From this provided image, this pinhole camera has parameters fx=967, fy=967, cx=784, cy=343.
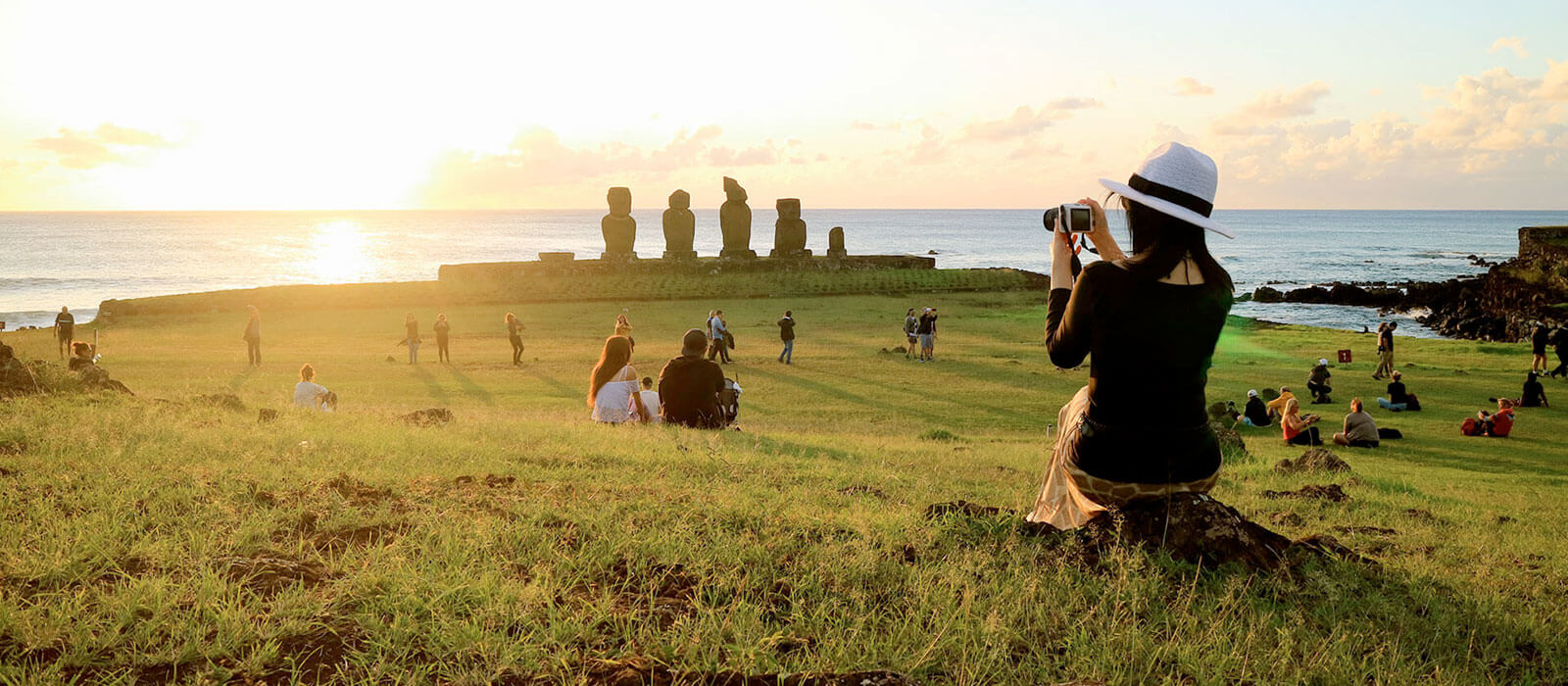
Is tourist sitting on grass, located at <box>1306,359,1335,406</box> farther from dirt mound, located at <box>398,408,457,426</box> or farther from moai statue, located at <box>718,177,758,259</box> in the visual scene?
moai statue, located at <box>718,177,758,259</box>

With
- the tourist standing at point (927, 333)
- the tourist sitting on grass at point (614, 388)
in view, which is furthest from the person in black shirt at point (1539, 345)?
the tourist sitting on grass at point (614, 388)

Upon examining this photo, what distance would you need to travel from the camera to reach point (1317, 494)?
7.77 meters

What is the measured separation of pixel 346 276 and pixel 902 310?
64019mm

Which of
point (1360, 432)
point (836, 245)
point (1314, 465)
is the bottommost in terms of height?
point (1360, 432)

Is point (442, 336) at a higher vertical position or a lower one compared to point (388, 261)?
lower

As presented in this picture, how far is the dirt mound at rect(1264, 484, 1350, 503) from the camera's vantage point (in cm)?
768

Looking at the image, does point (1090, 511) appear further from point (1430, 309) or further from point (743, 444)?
point (1430, 309)

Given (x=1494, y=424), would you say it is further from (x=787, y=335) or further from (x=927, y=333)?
(x=787, y=335)

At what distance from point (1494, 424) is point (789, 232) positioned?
44259mm

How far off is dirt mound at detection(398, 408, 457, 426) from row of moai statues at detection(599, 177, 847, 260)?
4293 centimetres

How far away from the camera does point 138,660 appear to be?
3.15 metres

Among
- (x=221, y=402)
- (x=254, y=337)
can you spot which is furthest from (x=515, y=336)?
(x=221, y=402)

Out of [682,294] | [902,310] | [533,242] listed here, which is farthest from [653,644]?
[533,242]

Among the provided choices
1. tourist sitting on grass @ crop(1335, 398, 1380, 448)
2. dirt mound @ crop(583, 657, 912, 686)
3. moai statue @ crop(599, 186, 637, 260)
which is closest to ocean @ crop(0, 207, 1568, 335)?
moai statue @ crop(599, 186, 637, 260)
